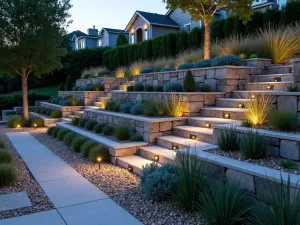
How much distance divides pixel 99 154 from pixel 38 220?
2368mm

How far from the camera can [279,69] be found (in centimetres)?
660

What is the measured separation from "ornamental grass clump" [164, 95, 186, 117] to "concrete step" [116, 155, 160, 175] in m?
1.36

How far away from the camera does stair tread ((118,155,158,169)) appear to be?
16.1 ft

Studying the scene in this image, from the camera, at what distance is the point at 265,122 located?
4.21 meters

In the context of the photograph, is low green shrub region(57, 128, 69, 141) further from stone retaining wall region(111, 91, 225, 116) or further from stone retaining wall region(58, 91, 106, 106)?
stone retaining wall region(58, 91, 106, 106)

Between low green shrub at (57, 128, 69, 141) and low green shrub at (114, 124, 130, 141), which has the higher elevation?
low green shrub at (114, 124, 130, 141)

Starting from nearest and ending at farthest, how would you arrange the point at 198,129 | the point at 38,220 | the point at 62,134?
the point at 38,220 → the point at 198,129 → the point at 62,134

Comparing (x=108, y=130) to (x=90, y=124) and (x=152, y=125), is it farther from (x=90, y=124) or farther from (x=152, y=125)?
(x=152, y=125)

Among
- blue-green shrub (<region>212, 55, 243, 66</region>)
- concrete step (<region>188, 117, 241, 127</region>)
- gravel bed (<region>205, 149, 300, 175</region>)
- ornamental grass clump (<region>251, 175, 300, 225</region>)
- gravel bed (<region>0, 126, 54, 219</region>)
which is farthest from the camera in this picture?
blue-green shrub (<region>212, 55, 243, 66</region>)

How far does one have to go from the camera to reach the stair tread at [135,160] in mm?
4910

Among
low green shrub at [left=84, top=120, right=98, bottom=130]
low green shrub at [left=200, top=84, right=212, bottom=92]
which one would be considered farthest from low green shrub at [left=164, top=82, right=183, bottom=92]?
low green shrub at [left=84, top=120, right=98, bottom=130]

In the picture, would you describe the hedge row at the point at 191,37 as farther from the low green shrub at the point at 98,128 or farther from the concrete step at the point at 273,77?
the low green shrub at the point at 98,128

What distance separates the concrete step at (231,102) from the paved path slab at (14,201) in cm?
412

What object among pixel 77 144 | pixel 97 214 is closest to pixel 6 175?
pixel 97 214
